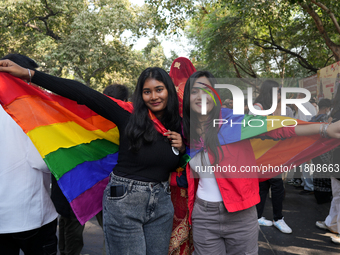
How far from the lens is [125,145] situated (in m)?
2.00

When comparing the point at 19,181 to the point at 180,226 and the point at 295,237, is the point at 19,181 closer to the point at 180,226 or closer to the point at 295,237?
the point at 180,226

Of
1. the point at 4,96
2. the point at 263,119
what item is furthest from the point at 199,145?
the point at 4,96

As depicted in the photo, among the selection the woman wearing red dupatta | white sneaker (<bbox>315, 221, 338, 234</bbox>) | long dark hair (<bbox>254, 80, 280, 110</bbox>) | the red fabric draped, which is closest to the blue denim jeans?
the woman wearing red dupatta

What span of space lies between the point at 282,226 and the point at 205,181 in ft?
9.38

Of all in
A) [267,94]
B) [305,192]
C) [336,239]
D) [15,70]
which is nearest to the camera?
[15,70]

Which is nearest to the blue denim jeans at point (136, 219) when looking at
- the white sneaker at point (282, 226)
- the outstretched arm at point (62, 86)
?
the outstretched arm at point (62, 86)

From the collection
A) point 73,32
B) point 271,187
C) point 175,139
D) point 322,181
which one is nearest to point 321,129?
point 175,139

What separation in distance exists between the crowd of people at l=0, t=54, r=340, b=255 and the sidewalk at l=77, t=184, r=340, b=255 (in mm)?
1972

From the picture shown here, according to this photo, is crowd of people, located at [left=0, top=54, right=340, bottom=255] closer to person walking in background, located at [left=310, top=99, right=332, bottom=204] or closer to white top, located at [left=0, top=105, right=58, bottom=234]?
white top, located at [left=0, top=105, right=58, bottom=234]

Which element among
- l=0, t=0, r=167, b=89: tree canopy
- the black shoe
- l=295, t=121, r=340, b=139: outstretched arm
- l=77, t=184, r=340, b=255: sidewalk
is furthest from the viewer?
l=0, t=0, r=167, b=89: tree canopy

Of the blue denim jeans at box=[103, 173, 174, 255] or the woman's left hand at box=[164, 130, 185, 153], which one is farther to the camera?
the woman's left hand at box=[164, 130, 185, 153]

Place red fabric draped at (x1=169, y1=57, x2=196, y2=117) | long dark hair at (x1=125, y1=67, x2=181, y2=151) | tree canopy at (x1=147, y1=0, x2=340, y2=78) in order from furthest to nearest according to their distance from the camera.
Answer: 1. tree canopy at (x1=147, y1=0, x2=340, y2=78)
2. red fabric draped at (x1=169, y1=57, x2=196, y2=117)
3. long dark hair at (x1=125, y1=67, x2=181, y2=151)

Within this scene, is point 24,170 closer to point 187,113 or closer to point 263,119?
point 187,113

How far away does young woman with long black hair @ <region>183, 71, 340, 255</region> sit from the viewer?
198 cm
